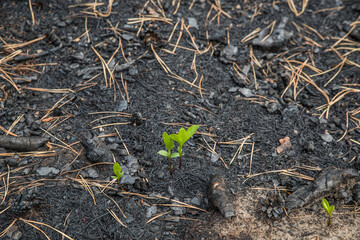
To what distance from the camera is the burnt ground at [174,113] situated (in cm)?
240

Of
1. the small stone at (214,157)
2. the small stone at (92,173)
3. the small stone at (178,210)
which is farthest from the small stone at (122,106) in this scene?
the small stone at (178,210)

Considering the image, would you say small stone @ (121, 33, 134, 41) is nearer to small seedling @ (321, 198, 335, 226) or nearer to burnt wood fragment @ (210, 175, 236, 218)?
burnt wood fragment @ (210, 175, 236, 218)

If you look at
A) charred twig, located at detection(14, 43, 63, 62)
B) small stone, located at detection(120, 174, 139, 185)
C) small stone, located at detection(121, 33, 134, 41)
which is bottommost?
small stone, located at detection(120, 174, 139, 185)

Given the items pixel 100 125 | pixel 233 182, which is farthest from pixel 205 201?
pixel 100 125

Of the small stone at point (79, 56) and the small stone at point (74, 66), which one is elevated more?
the small stone at point (79, 56)

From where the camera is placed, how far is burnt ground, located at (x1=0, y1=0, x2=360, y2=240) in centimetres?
240

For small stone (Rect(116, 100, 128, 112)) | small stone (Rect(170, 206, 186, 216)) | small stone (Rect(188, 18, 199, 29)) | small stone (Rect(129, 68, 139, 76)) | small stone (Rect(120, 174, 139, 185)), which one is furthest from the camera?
small stone (Rect(188, 18, 199, 29))

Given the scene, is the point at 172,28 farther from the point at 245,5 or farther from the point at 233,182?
the point at 233,182

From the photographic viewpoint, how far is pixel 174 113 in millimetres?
2986

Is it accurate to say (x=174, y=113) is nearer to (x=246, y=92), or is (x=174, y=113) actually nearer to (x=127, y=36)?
(x=246, y=92)

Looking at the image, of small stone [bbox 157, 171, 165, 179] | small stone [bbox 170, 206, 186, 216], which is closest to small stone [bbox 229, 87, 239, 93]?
small stone [bbox 157, 171, 165, 179]

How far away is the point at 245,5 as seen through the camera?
380 cm

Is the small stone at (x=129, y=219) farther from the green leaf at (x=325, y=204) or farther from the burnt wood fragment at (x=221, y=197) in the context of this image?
the green leaf at (x=325, y=204)

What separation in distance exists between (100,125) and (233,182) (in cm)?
128
